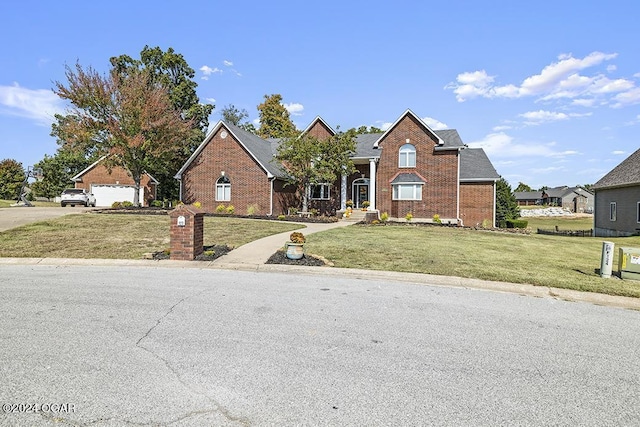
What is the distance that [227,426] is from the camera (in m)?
2.79

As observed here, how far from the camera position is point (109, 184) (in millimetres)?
39094

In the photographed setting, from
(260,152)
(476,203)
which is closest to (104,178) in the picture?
(260,152)

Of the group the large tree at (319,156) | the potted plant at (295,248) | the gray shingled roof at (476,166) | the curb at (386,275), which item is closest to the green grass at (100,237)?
the curb at (386,275)

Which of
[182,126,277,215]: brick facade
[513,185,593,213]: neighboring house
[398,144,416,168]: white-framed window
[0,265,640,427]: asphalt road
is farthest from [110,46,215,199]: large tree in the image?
[513,185,593,213]: neighboring house

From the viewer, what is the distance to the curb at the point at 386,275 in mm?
7121

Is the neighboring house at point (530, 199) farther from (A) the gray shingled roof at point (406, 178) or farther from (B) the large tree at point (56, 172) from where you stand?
(B) the large tree at point (56, 172)

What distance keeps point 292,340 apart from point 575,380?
9.86ft

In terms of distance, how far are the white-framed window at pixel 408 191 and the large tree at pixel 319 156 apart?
14.6 feet

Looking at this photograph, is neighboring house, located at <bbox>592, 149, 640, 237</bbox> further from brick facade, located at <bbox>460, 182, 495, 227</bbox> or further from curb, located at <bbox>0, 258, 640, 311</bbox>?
curb, located at <bbox>0, 258, 640, 311</bbox>

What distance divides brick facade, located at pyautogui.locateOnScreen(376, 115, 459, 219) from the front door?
5.80ft

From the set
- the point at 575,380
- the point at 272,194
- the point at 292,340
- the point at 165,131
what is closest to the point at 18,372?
the point at 292,340

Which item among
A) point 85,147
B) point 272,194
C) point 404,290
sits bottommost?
point 404,290

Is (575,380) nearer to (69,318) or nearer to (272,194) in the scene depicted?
(69,318)

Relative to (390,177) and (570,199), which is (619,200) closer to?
(390,177)
